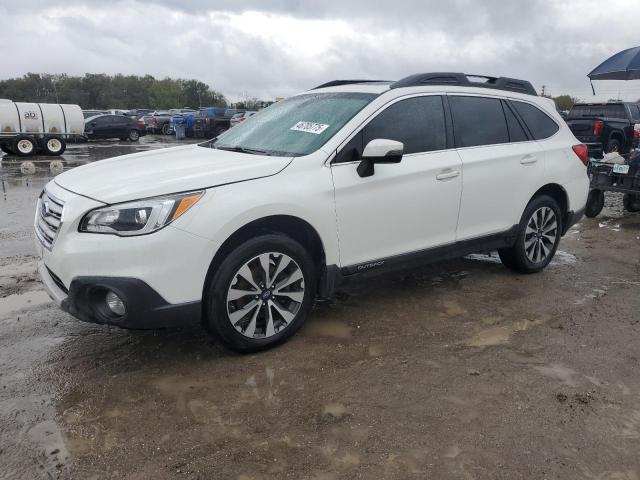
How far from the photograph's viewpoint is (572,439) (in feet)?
8.88

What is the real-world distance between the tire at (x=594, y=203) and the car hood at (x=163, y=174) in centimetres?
649

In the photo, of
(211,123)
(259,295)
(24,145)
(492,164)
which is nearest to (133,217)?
(259,295)

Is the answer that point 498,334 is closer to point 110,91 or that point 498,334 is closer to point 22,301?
point 22,301

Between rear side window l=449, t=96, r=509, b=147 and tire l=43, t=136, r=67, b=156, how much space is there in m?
19.0

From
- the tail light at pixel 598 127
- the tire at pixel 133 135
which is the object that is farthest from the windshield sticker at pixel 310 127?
the tire at pixel 133 135

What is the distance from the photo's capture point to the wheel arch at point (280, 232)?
3.33 metres

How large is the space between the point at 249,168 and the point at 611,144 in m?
13.8

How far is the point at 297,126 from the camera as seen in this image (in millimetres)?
4137

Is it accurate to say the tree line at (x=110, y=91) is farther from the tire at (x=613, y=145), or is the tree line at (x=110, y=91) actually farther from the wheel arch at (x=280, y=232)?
the wheel arch at (x=280, y=232)

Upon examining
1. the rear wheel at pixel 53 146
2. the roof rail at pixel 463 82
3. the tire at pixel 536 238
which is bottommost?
the tire at pixel 536 238

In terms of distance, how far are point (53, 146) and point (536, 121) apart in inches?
753

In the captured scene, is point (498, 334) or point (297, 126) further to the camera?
point (297, 126)

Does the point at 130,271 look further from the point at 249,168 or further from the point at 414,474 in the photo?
the point at 414,474

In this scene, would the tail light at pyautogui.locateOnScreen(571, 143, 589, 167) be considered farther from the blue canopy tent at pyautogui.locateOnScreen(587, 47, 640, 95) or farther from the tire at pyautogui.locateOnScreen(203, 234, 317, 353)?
the blue canopy tent at pyautogui.locateOnScreen(587, 47, 640, 95)
